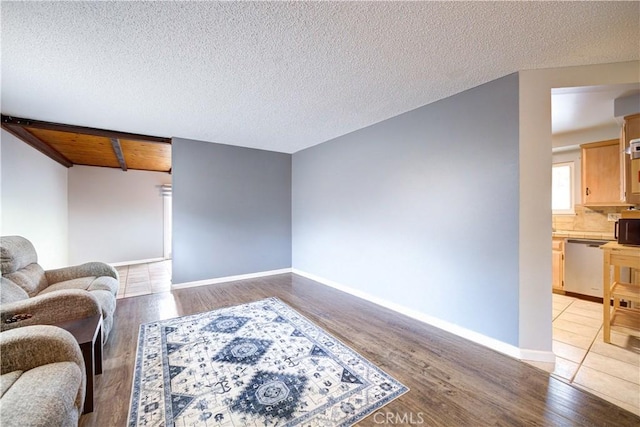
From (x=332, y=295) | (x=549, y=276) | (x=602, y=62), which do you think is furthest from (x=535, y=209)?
(x=332, y=295)

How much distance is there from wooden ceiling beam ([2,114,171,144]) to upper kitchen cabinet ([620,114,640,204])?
580 centimetres

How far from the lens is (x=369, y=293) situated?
11.4ft

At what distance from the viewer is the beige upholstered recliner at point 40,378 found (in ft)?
3.13

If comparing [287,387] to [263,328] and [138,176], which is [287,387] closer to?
[263,328]

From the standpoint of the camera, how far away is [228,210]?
4.46 metres

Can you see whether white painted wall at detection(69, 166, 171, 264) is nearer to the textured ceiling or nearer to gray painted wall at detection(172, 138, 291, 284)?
gray painted wall at detection(172, 138, 291, 284)

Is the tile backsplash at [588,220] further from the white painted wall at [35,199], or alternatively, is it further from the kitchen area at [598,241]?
the white painted wall at [35,199]

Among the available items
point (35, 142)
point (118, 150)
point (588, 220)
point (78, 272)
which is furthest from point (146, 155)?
point (588, 220)

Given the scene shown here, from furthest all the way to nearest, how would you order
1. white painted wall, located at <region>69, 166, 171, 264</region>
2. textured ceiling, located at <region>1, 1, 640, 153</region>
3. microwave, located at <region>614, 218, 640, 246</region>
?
white painted wall, located at <region>69, 166, 171, 264</region> < microwave, located at <region>614, 218, 640, 246</region> < textured ceiling, located at <region>1, 1, 640, 153</region>

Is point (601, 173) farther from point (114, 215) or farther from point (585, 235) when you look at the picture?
point (114, 215)

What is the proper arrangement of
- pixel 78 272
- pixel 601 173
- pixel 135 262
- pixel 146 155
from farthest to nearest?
pixel 135 262 < pixel 146 155 < pixel 601 173 < pixel 78 272

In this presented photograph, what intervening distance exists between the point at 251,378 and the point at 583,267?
452cm

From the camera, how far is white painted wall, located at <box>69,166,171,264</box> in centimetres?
564

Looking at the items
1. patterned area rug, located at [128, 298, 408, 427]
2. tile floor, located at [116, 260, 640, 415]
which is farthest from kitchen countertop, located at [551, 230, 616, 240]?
patterned area rug, located at [128, 298, 408, 427]
